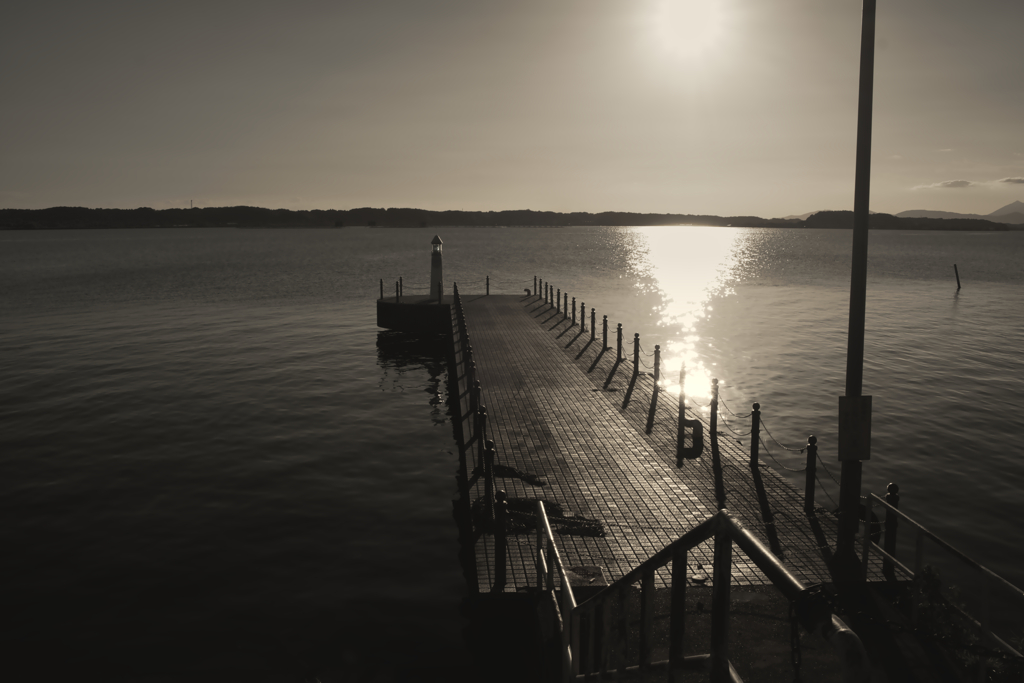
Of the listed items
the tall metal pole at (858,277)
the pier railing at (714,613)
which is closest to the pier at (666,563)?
the pier railing at (714,613)

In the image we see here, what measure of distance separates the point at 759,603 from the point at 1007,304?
58694 millimetres

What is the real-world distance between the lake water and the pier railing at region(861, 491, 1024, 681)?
269 centimetres

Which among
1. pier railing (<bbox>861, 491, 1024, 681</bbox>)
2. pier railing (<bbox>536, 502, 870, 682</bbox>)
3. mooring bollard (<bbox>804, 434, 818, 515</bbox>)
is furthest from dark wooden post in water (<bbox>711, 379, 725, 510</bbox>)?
pier railing (<bbox>536, 502, 870, 682</bbox>)

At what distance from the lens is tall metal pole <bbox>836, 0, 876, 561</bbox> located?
8.10 meters

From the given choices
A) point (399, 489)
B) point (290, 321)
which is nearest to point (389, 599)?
point (399, 489)

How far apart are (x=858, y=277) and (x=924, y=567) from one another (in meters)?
3.63

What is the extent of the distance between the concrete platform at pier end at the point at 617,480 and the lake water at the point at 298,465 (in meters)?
1.58

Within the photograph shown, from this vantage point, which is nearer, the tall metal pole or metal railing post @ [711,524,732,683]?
metal railing post @ [711,524,732,683]

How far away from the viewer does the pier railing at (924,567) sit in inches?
234

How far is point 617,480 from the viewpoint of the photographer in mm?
12211

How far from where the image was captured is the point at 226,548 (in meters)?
12.9

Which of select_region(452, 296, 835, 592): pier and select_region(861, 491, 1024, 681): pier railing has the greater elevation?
select_region(861, 491, 1024, 681): pier railing

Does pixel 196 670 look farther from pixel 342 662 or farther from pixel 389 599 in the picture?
pixel 389 599

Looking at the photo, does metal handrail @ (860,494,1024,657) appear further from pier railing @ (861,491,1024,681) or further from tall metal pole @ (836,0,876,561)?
tall metal pole @ (836,0,876,561)
